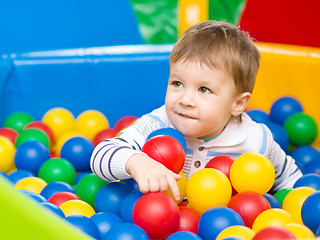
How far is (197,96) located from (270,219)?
0.33 meters

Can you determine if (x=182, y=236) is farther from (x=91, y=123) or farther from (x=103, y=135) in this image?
(x=91, y=123)

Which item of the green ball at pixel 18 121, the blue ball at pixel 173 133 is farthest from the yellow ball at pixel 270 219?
the green ball at pixel 18 121

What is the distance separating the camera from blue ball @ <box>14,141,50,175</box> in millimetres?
1397

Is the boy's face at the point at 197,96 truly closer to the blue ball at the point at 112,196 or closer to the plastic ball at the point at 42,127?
the blue ball at the point at 112,196

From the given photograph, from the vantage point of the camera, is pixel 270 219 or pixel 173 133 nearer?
pixel 270 219

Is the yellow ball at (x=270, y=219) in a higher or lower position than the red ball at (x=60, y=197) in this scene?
higher

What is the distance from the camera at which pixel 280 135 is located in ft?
5.09

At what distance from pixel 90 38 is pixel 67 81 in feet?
2.10

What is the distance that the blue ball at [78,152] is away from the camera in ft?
4.68

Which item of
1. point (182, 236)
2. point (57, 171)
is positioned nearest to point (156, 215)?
point (182, 236)

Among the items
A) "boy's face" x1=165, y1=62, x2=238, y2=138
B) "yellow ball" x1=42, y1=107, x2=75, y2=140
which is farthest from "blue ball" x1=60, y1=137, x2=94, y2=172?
"boy's face" x1=165, y1=62, x2=238, y2=138

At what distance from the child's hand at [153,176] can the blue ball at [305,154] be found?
0.71 metres

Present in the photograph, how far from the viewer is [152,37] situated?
265 centimetres

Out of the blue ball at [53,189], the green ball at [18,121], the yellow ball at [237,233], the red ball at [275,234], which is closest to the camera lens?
the red ball at [275,234]
